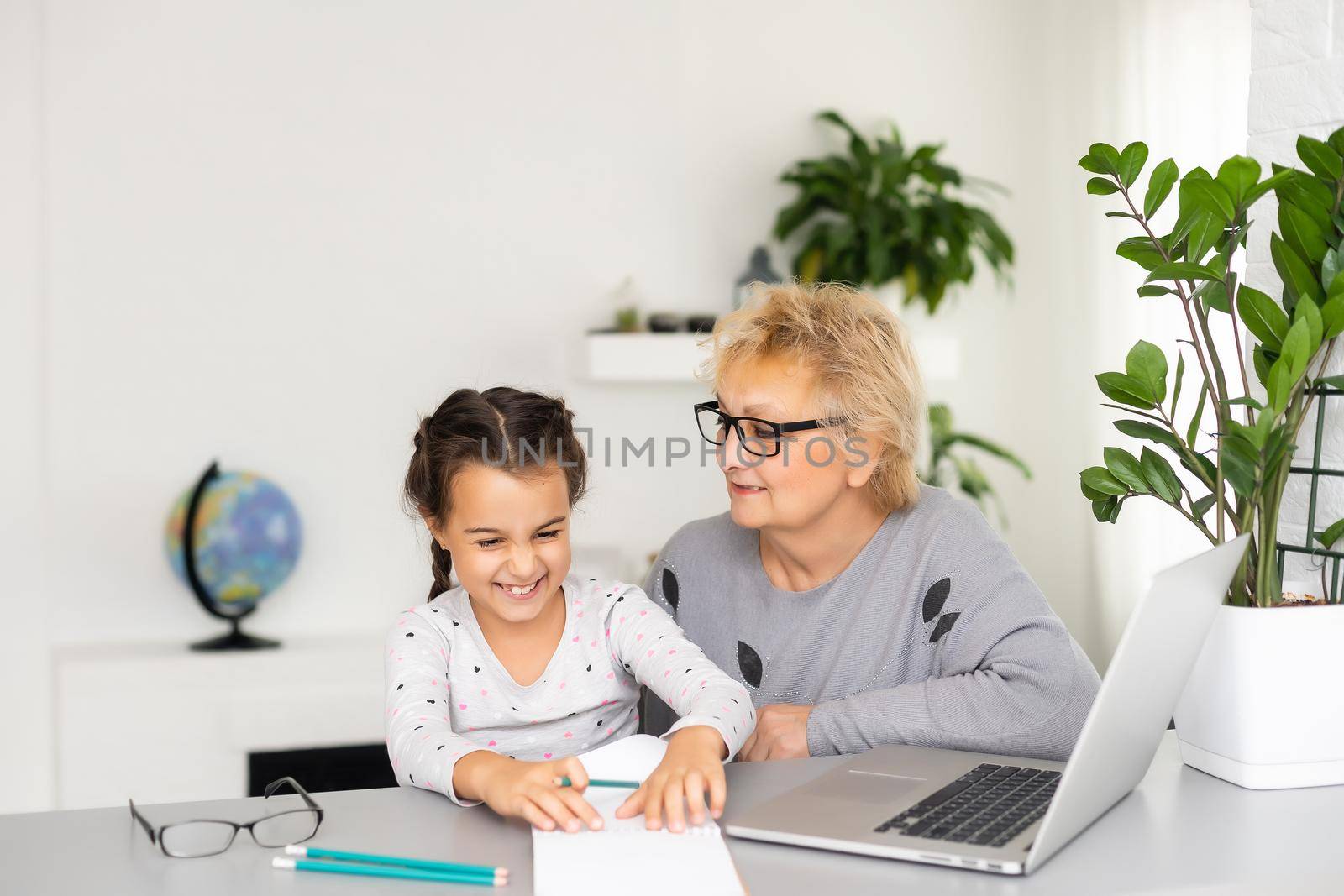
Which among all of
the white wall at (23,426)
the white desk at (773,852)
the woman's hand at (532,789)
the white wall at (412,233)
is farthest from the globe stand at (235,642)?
the woman's hand at (532,789)

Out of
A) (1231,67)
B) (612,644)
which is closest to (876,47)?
(1231,67)

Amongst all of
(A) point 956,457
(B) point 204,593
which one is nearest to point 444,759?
(B) point 204,593

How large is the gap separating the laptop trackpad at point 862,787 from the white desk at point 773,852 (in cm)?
6

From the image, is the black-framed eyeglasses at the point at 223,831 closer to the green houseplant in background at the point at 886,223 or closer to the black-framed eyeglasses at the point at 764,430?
the black-framed eyeglasses at the point at 764,430

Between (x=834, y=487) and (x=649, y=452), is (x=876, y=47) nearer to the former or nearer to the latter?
(x=649, y=452)

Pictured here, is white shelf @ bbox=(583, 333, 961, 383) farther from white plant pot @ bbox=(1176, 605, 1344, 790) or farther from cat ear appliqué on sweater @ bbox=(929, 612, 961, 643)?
white plant pot @ bbox=(1176, 605, 1344, 790)

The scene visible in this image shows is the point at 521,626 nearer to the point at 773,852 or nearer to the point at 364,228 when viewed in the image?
the point at 773,852

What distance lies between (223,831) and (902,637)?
98cm

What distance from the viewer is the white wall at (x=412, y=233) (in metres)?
3.30

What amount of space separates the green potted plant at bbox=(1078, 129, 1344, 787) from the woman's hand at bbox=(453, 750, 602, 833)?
66 cm

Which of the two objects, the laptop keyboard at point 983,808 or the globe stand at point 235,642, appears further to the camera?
the globe stand at point 235,642

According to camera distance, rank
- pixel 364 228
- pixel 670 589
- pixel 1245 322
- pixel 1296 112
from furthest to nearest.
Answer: pixel 364 228 → pixel 670 589 → pixel 1296 112 → pixel 1245 322

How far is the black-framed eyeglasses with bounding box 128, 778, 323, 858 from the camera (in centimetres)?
99

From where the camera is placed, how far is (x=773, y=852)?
0.98m
